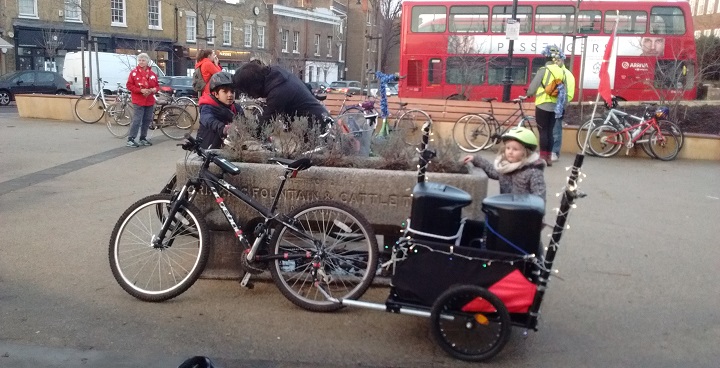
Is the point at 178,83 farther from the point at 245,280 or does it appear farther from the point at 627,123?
the point at 245,280

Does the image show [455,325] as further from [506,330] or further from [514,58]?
[514,58]

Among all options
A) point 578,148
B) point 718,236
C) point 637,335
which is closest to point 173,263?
point 637,335

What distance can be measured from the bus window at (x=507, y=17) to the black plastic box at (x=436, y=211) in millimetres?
18391

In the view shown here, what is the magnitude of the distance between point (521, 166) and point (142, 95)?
9541 millimetres

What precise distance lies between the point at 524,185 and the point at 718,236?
11.3 ft

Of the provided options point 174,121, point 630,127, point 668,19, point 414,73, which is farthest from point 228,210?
point 668,19

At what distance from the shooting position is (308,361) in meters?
4.11

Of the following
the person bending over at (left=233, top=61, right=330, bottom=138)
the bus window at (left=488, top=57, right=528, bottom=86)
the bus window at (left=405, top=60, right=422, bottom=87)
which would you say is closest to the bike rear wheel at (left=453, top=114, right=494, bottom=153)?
the person bending over at (left=233, top=61, right=330, bottom=138)

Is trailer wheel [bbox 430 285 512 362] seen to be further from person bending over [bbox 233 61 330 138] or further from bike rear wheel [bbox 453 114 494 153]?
bike rear wheel [bbox 453 114 494 153]

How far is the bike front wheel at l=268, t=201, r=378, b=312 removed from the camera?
15.2 ft

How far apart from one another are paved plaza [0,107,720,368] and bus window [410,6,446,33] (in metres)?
15.3

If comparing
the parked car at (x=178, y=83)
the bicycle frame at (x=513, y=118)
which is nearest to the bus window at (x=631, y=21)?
the bicycle frame at (x=513, y=118)

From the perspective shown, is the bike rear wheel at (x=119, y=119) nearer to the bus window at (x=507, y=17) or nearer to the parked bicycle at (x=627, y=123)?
the parked bicycle at (x=627, y=123)

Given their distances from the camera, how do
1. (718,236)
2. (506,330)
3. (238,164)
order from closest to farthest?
1. (506,330)
2. (238,164)
3. (718,236)
